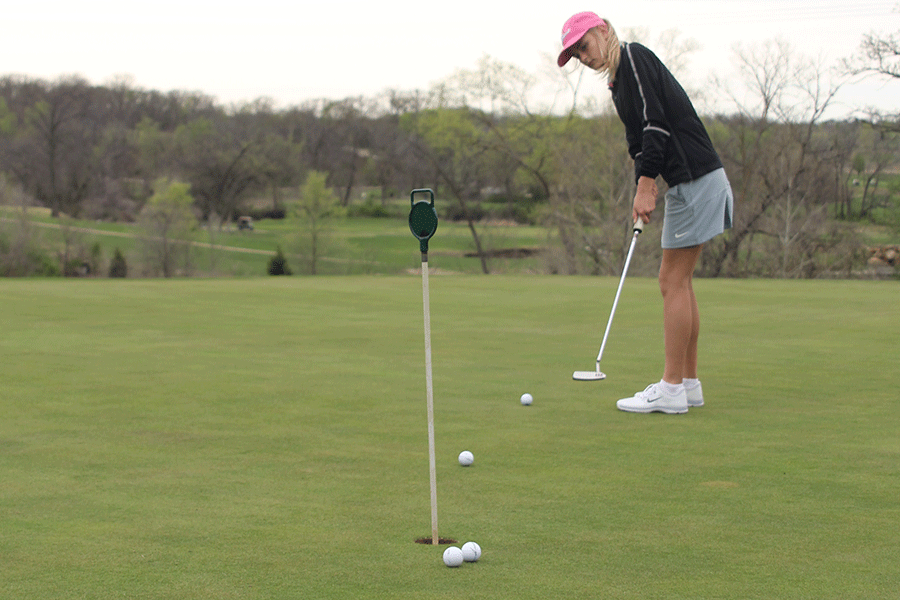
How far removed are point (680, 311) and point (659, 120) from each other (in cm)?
106

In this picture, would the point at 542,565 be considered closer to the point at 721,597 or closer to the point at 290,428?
the point at 721,597

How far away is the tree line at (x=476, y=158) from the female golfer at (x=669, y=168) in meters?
29.2

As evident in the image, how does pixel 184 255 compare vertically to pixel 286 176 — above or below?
below

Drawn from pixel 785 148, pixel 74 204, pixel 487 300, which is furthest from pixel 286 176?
pixel 487 300

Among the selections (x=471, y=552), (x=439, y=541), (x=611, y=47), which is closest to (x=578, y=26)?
(x=611, y=47)

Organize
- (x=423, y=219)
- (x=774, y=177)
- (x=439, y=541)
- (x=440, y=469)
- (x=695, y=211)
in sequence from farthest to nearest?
(x=774, y=177)
(x=695, y=211)
(x=440, y=469)
(x=423, y=219)
(x=439, y=541)

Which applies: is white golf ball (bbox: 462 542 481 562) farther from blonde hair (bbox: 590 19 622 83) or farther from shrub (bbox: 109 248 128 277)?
shrub (bbox: 109 248 128 277)

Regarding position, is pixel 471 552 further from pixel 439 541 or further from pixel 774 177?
pixel 774 177

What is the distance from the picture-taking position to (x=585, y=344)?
7758mm

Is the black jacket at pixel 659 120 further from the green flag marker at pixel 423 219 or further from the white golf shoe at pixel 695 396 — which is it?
the green flag marker at pixel 423 219

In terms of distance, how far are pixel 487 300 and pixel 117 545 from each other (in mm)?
9374

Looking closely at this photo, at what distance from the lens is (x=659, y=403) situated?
486 centimetres

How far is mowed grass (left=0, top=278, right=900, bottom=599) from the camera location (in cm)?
242

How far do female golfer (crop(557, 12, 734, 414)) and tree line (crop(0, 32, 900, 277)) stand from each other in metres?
29.2
